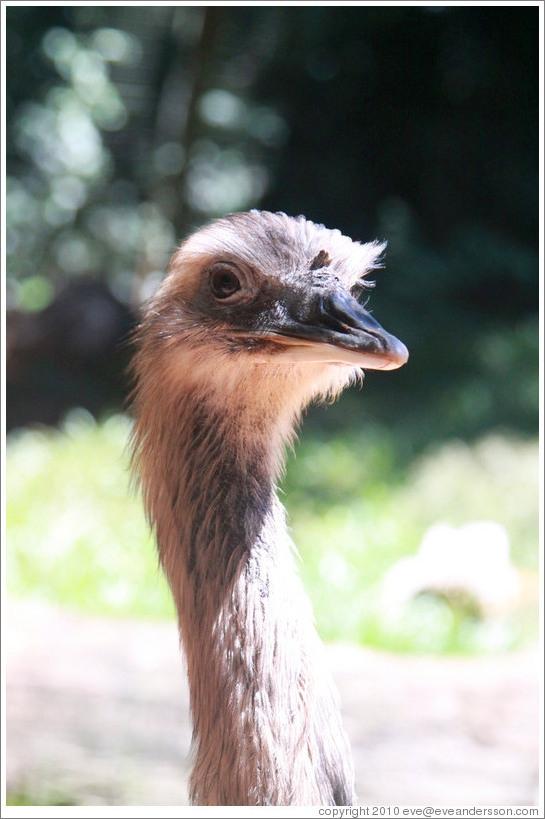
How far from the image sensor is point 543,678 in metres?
1.56

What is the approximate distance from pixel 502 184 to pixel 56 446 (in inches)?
98.3

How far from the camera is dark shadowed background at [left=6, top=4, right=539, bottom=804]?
3.39m

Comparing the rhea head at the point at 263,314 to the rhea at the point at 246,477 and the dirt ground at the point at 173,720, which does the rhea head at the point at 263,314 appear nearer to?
the rhea at the point at 246,477

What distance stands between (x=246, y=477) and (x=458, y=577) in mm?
1821

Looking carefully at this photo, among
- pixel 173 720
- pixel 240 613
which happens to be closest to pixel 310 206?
pixel 173 720

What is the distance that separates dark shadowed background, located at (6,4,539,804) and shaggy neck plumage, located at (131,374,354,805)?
2.06 metres

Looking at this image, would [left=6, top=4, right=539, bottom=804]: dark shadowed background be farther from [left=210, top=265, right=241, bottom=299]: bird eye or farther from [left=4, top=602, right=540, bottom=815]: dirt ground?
[left=210, top=265, right=241, bottom=299]: bird eye

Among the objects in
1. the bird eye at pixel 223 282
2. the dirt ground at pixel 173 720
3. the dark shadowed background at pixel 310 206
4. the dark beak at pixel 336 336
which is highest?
the dark shadowed background at pixel 310 206

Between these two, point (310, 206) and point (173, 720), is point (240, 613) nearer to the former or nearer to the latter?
point (173, 720)

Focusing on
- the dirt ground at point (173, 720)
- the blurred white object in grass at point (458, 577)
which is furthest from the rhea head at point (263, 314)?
the blurred white object in grass at point (458, 577)

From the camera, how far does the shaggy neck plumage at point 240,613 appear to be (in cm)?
88

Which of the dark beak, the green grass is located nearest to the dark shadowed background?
the green grass

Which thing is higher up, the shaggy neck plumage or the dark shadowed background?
the dark shadowed background

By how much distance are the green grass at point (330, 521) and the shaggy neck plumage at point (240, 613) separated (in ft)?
4.31
